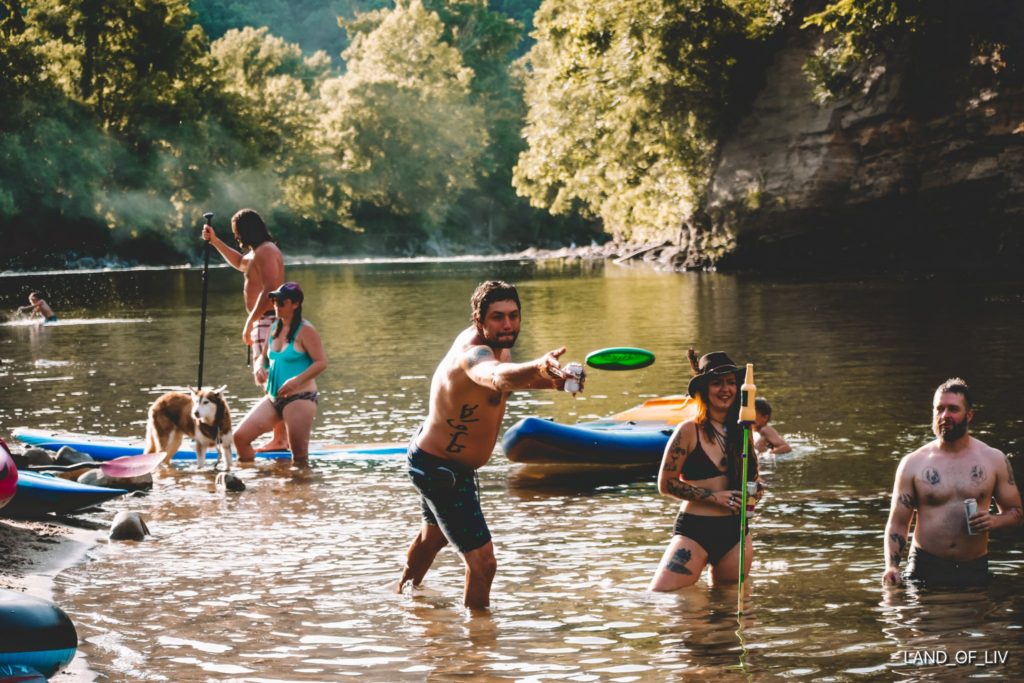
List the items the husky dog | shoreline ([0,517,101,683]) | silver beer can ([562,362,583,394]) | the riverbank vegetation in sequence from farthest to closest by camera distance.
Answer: the riverbank vegetation, the husky dog, shoreline ([0,517,101,683]), silver beer can ([562,362,583,394])

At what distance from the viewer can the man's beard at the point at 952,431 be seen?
6.87 metres

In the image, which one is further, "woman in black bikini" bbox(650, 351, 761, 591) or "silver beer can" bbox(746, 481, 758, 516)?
"silver beer can" bbox(746, 481, 758, 516)

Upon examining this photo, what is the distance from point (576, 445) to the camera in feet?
39.2

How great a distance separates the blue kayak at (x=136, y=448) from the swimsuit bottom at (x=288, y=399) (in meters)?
0.77

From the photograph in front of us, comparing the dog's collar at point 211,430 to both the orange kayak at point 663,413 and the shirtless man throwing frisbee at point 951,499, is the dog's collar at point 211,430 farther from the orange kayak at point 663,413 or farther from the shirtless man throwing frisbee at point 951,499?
the shirtless man throwing frisbee at point 951,499

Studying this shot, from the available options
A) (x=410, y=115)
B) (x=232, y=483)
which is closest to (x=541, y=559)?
(x=232, y=483)

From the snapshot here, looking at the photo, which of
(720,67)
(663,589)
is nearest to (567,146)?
(720,67)

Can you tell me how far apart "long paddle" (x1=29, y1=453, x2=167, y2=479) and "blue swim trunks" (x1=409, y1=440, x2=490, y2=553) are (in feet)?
15.4

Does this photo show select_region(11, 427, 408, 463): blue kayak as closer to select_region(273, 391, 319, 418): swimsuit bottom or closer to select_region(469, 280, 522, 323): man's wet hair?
select_region(273, 391, 319, 418): swimsuit bottom

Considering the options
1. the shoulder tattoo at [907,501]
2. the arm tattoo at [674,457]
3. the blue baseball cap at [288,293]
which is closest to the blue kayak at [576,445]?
the blue baseball cap at [288,293]

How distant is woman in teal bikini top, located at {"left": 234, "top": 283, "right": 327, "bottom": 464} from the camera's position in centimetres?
1162

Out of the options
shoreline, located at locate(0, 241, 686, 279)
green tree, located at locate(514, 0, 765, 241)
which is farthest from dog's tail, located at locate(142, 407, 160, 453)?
shoreline, located at locate(0, 241, 686, 279)

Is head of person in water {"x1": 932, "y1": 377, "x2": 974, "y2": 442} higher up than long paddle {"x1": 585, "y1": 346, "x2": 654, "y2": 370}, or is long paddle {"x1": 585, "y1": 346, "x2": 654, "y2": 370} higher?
long paddle {"x1": 585, "y1": 346, "x2": 654, "y2": 370}

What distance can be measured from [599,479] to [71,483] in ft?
13.9
